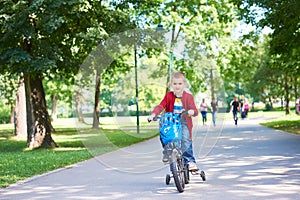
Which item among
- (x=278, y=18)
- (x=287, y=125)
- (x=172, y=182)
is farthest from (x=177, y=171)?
(x=287, y=125)

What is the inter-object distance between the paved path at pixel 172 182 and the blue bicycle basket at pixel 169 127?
2.73 ft

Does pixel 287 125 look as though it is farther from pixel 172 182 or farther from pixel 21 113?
pixel 172 182

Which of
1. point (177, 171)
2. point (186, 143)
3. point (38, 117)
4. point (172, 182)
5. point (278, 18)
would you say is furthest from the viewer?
point (278, 18)

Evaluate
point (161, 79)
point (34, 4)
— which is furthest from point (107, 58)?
point (161, 79)

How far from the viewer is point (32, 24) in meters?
17.0

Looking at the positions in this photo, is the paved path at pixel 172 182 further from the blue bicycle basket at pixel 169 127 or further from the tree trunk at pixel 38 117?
the tree trunk at pixel 38 117

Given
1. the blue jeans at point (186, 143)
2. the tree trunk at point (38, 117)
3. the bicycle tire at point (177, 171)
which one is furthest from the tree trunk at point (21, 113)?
the bicycle tire at point (177, 171)

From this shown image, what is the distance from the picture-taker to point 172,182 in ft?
29.5

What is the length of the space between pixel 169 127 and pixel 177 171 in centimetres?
67

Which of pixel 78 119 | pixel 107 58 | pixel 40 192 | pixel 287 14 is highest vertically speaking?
pixel 287 14

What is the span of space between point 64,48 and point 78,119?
21.5 feet

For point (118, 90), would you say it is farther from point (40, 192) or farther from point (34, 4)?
point (34, 4)

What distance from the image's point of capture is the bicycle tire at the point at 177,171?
7.75m

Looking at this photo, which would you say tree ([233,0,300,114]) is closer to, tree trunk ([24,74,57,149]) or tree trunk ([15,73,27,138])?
tree trunk ([24,74,57,149])
